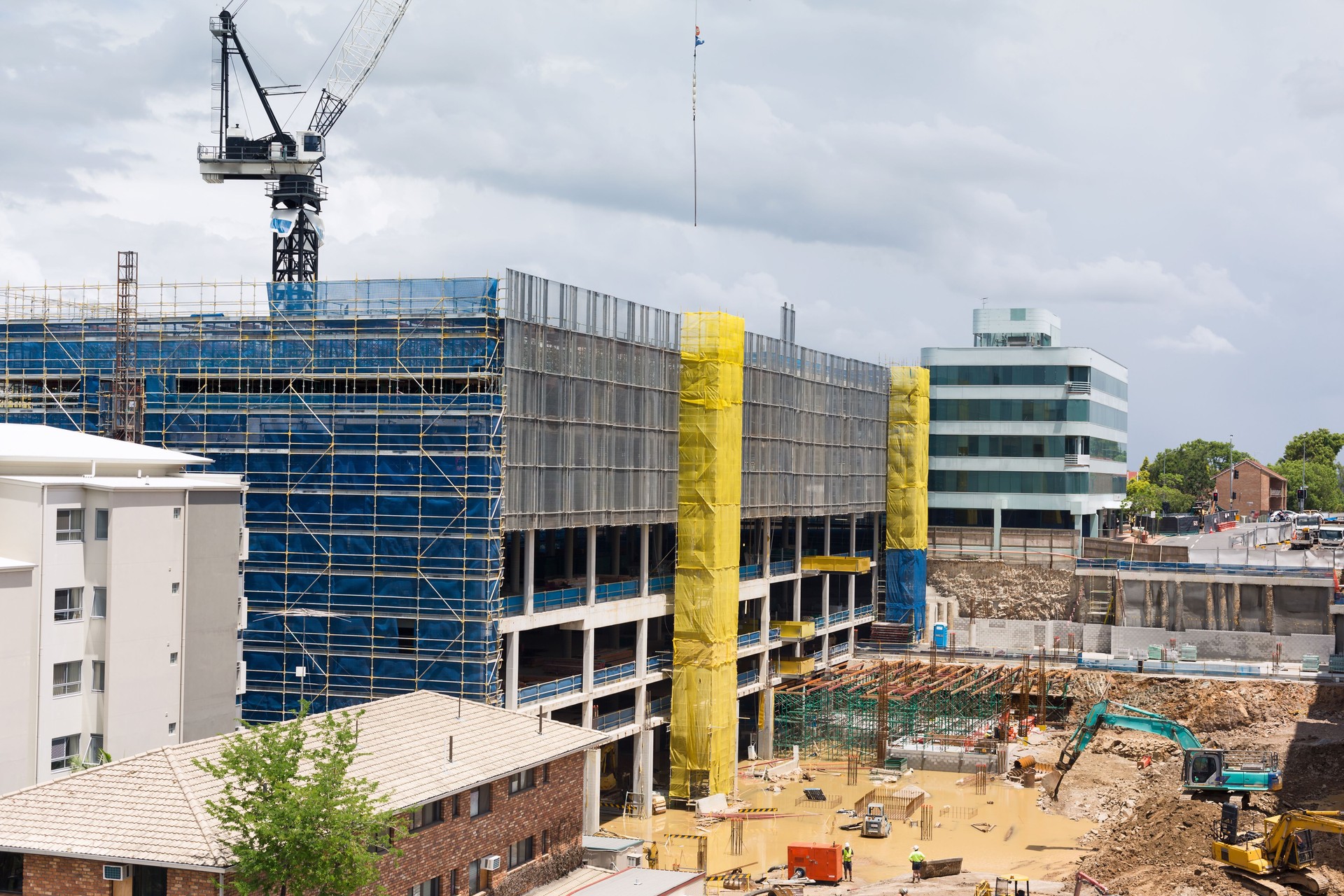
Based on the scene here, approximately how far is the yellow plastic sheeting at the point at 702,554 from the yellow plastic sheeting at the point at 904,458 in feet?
112

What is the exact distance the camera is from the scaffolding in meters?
61.0

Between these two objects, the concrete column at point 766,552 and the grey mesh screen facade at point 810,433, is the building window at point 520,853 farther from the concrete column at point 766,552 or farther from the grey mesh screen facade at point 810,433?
the concrete column at point 766,552

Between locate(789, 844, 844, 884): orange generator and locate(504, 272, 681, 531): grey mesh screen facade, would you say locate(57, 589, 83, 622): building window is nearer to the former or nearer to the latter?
locate(504, 272, 681, 531): grey mesh screen facade

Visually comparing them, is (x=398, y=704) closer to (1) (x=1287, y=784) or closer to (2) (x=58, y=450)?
(2) (x=58, y=450)

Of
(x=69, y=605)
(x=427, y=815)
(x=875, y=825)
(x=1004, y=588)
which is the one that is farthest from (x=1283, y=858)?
(x=1004, y=588)

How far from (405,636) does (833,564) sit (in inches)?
1687

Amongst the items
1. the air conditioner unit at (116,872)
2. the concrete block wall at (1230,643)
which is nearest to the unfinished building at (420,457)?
the air conditioner unit at (116,872)

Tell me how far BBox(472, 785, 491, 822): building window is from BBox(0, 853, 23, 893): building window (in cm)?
1334

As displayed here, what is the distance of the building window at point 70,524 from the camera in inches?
2062

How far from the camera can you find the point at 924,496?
10975 cm

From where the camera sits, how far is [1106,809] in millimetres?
73938

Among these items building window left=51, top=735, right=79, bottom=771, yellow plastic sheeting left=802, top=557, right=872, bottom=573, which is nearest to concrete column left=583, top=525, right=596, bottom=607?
building window left=51, top=735, right=79, bottom=771

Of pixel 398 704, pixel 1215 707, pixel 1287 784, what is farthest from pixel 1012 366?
pixel 398 704

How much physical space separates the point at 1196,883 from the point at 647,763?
95.8ft
